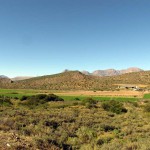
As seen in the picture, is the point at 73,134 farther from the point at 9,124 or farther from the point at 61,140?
the point at 9,124

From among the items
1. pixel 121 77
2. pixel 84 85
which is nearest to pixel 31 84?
pixel 84 85

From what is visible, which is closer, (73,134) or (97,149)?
(97,149)

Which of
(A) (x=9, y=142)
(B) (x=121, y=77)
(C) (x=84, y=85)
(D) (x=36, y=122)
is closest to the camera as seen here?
(A) (x=9, y=142)

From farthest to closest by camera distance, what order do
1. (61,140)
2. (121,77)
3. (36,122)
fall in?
(121,77) < (36,122) < (61,140)

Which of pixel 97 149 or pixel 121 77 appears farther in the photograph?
pixel 121 77

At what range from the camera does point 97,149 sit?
14281 millimetres

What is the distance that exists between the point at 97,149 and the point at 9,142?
15.8 feet

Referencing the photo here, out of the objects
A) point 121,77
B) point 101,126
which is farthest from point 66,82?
point 101,126

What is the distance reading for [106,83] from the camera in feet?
553

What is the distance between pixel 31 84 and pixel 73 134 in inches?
7225

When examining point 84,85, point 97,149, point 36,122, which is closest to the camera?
point 97,149

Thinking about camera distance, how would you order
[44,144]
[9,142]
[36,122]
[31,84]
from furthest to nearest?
[31,84], [36,122], [44,144], [9,142]

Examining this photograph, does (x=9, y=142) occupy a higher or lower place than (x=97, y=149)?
higher

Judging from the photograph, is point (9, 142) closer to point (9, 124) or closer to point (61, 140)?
point (61, 140)
